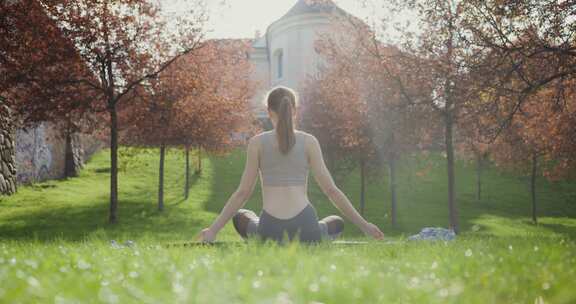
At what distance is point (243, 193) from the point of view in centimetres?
555

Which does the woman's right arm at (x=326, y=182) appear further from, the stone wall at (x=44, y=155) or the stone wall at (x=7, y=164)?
the stone wall at (x=7, y=164)

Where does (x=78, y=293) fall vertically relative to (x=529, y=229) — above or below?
above

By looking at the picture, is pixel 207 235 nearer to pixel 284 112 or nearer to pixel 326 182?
pixel 326 182

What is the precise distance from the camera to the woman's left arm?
5492mm

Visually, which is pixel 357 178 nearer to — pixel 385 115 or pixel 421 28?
pixel 385 115

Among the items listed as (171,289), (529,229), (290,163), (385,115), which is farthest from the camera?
(529,229)

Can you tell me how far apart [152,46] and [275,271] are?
15345 millimetres

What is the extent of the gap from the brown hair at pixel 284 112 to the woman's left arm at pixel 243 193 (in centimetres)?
31

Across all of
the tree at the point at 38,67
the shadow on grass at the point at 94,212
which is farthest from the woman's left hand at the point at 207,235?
the tree at the point at 38,67

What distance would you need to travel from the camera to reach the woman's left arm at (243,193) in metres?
5.49

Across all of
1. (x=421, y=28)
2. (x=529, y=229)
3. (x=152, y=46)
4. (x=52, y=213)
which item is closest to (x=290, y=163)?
(x=421, y=28)

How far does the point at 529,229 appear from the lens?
23125mm

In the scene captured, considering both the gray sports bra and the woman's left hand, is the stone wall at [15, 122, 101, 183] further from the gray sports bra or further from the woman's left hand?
the gray sports bra

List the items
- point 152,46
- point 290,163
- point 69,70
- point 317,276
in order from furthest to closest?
point 152,46 < point 69,70 < point 290,163 < point 317,276
